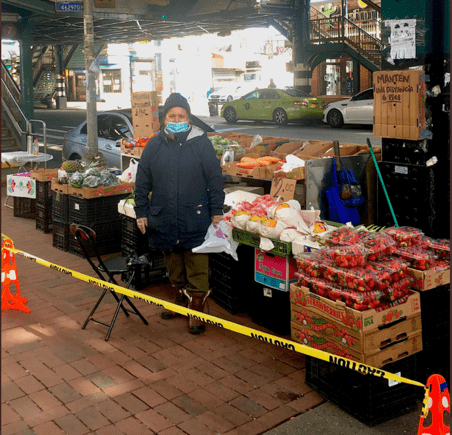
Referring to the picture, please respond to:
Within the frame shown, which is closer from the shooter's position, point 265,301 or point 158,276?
point 265,301

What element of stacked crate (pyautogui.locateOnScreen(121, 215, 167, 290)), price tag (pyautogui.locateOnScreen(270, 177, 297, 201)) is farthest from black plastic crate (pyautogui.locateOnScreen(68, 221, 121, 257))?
price tag (pyautogui.locateOnScreen(270, 177, 297, 201))

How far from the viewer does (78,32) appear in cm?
3378

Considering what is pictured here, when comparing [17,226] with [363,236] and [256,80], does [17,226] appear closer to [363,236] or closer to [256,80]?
[363,236]

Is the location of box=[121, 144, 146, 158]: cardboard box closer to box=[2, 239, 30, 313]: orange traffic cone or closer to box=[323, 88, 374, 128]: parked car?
box=[2, 239, 30, 313]: orange traffic cone

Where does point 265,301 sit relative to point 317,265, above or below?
below

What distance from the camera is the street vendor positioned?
5.09 m

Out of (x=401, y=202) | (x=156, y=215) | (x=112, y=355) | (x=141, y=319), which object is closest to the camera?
(x=112, y=355)

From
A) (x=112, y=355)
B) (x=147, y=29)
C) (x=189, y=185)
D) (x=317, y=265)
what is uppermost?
(x=147, y=29)

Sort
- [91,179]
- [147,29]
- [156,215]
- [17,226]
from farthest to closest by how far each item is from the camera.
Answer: [147,29]
[17,226]
[91,179]
[156,215]

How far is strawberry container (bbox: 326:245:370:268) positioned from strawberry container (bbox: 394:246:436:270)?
1.03ft

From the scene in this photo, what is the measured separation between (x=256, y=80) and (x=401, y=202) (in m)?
56.8

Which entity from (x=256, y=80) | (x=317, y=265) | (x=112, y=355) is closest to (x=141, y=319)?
(x=112, y=355)

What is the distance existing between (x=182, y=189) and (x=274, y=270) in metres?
1.05

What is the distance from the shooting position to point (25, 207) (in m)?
10.2
